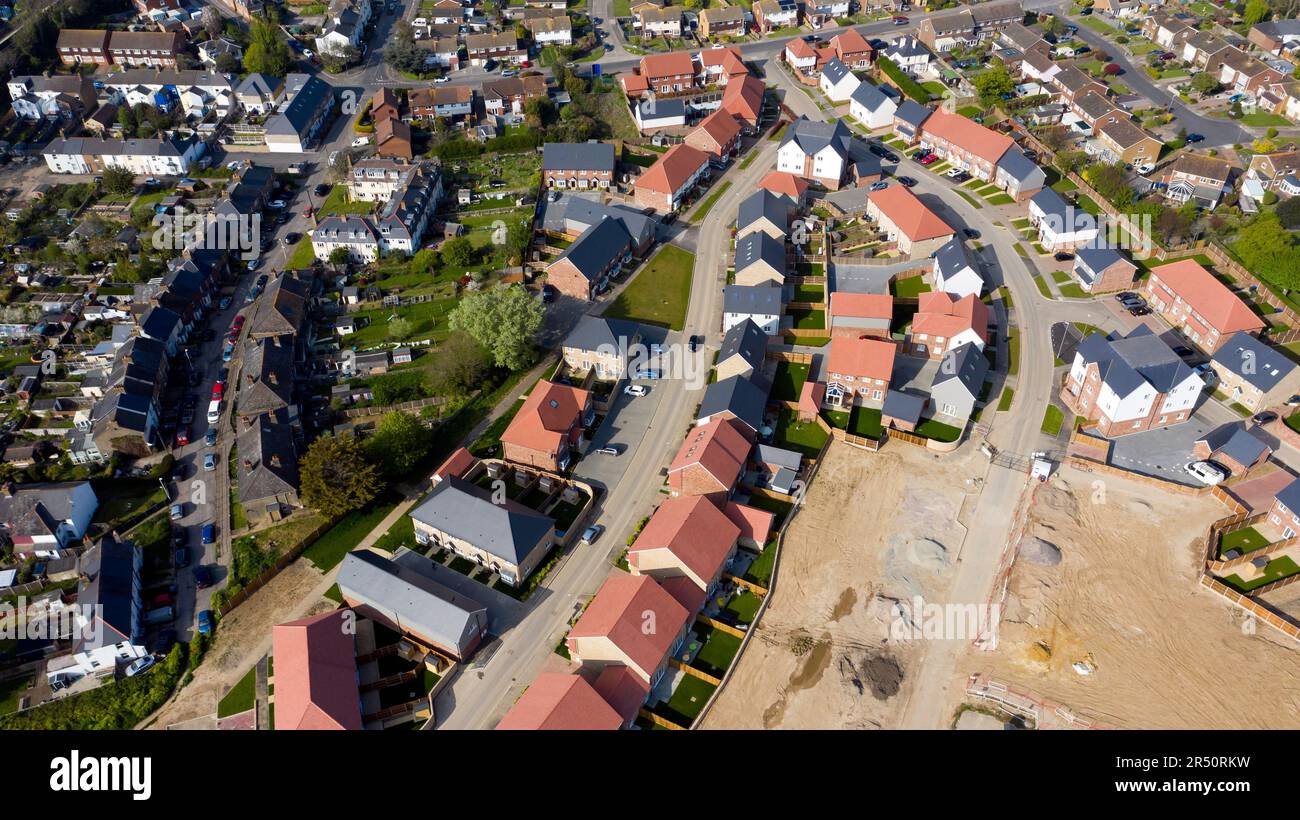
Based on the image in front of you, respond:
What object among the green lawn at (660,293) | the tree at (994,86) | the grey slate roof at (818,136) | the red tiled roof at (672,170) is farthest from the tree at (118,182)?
the tree at (994,86)

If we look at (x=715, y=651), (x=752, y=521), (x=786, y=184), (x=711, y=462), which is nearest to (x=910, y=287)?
(x=786, y=184)

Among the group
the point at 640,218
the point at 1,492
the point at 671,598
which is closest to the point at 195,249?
the point at 1,492

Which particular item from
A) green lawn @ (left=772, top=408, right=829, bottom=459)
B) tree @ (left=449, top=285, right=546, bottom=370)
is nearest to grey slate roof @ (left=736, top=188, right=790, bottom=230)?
green lawn @ (left=772, top=408, right=829, bottom=459)

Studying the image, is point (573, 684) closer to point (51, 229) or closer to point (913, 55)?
point (51, 229)

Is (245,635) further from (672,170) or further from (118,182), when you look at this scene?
(118,182)

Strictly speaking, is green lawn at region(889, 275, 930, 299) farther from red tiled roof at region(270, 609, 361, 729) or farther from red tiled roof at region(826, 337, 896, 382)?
red tiled roof at region(270, 609, 361, 729)

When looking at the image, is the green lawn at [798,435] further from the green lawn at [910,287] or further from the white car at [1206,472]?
the white car at [1206,472]
